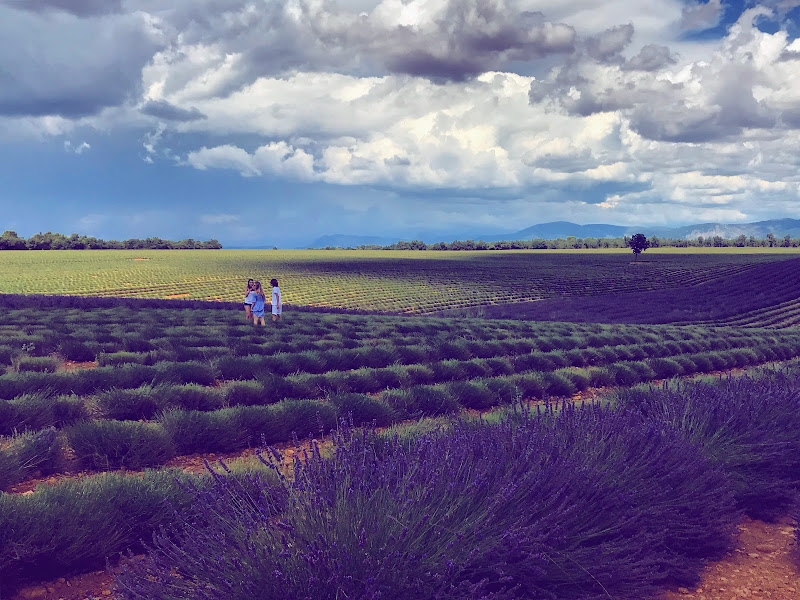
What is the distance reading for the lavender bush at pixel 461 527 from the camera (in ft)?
8.52

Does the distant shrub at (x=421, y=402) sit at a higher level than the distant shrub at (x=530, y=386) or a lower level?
higher

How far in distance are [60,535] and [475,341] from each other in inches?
400

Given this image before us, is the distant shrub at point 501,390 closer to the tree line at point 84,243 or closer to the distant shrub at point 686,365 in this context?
the distant shrub at point 686,365

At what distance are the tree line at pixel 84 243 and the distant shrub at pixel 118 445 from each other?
127356mm

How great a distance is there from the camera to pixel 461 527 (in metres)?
2.93

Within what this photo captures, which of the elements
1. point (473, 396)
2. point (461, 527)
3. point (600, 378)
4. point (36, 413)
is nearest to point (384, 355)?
point (473, 396)

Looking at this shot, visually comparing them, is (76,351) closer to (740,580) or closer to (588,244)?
(740,580)

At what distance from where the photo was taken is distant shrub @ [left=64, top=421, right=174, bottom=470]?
4969mm

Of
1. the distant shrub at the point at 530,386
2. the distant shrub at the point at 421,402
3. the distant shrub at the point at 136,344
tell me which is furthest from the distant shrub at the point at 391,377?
the distant shrub at the point at 136,344

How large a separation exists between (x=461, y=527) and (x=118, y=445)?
3.47 meters

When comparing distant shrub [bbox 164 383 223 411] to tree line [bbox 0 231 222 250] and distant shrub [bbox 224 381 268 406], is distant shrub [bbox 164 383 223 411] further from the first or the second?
tree line [bbox 0 231 222 250]

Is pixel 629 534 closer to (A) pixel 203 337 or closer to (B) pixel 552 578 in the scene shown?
(B) pixel 552 578

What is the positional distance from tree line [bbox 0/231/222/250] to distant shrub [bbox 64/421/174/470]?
418 feet

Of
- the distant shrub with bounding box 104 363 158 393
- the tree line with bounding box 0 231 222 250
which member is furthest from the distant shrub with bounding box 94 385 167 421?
the tree line with bounding box 0 231 222 250
